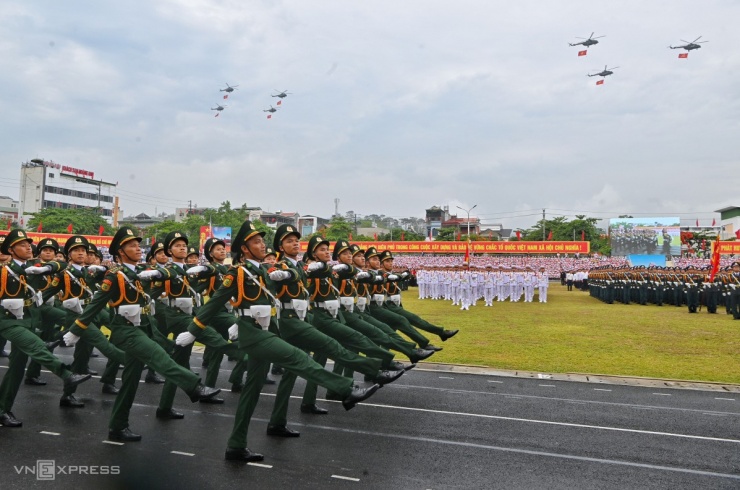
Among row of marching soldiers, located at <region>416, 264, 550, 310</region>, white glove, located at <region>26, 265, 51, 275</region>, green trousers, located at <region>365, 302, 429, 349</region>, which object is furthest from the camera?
row of marching soldiers, located at <region>416, 264, 550, 310</region>

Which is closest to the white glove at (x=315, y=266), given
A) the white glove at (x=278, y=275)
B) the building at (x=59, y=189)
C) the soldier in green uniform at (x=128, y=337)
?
the white glove at (x=278, y=275)

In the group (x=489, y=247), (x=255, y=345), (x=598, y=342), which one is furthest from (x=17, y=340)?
(x=489, y=247)

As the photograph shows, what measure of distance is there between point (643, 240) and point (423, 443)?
7183cm

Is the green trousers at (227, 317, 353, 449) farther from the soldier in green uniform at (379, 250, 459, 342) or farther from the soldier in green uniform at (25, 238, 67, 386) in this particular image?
the soldier in green uniform at (25, 238, 67, 386)

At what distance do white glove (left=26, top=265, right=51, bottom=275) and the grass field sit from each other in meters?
7.48

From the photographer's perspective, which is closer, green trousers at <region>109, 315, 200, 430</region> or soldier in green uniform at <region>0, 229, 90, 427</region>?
green trousers at <region>109, 315, 200, 430</region>

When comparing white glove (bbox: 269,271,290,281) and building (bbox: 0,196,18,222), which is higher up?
building (bbox: 0,196,18,222)

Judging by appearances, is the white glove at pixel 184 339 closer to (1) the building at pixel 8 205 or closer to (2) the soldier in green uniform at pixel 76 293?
(2) the soldier in green uniform at pixel 76 293

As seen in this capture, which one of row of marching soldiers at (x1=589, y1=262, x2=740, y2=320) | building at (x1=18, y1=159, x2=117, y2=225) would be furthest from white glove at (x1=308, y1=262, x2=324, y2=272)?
building at (x1=18, y1=159, x2=117, y2=225)

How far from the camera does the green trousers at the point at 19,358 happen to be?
6.78 meters

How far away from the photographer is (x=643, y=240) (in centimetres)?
6969

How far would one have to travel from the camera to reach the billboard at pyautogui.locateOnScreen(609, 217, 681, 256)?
6881cm

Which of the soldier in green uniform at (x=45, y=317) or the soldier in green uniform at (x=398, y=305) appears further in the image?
the soldier in green uniform at (x=398, y=305)

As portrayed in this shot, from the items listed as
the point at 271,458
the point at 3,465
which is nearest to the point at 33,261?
the point at 3,465
